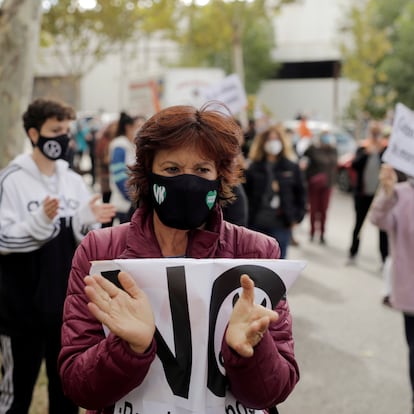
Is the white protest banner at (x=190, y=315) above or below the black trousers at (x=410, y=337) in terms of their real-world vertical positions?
above

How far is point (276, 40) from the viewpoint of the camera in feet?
149

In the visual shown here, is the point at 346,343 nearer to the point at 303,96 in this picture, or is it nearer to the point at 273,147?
the point at 273,147

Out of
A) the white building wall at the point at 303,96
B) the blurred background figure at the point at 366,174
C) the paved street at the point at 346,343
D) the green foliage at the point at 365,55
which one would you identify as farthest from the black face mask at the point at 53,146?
the white building wall at the point at 303,96

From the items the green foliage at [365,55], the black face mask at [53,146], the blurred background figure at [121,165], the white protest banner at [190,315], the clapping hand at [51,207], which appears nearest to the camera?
the white protest banner at [190,315]

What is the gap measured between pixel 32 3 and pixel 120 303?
4.06 meters

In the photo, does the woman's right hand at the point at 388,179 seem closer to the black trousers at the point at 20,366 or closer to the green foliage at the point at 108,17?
the black trousers at the point at 20,366

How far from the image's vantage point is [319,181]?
450 inches

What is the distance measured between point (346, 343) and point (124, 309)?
472 centimetres

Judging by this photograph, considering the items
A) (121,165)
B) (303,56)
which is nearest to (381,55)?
(303,56)

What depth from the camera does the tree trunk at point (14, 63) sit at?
5.35 m

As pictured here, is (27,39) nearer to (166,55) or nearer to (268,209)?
(268,209)

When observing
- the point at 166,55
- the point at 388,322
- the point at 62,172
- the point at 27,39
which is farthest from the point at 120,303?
the point at 166,55

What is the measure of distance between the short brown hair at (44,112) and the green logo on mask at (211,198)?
72.6 inches

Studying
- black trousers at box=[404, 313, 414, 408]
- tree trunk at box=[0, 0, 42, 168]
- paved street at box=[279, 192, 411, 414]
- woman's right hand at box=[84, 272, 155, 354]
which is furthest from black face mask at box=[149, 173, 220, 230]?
tree trunk at box=[0, 0, 42, 168]
